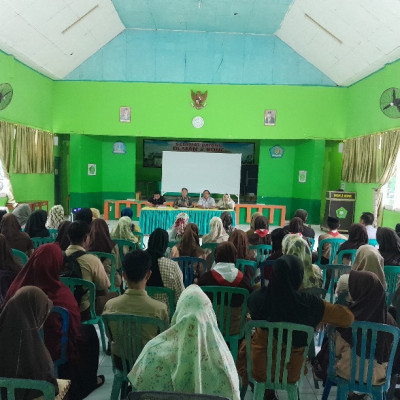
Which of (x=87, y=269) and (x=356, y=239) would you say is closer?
(x=87, y=269)

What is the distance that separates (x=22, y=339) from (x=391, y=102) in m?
7.41

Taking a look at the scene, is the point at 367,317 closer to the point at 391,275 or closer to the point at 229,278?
the point at 229,278

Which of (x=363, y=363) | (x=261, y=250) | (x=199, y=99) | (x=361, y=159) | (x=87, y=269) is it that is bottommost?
(x=363, y=363)

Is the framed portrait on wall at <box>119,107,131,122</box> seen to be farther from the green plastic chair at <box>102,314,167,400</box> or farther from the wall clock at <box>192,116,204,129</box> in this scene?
the green plastic chair at <box>102,314,167,400</box>

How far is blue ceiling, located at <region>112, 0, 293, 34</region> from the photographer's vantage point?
7.69 m

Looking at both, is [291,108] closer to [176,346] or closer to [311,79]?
[311,79]

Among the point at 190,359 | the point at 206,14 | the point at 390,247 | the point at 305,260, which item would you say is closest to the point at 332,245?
the point at 390,247

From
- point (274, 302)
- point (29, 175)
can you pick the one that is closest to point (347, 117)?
point (29, 175)

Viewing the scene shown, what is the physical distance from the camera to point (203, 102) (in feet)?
31.3

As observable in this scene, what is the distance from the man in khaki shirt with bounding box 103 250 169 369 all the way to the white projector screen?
788 cm

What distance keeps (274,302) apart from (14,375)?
125 cm

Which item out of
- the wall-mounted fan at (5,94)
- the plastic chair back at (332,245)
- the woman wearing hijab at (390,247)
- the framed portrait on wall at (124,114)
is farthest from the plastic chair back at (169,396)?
the framed portrait on wall at (124,114)

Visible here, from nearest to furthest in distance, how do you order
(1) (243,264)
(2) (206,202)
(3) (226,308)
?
(3) (226,308) < (1) (243,264) < (2) (206,202)

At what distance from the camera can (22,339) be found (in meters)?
1.54
